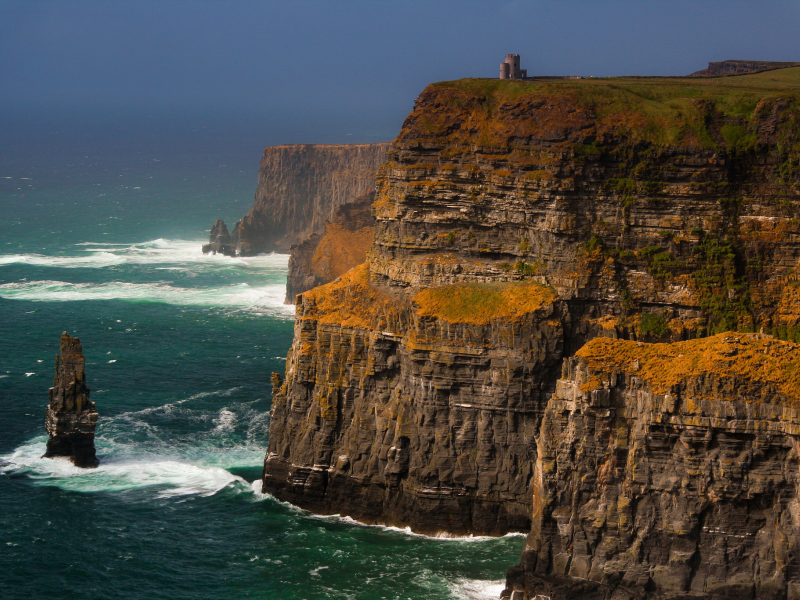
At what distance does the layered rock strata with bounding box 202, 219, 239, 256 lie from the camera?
519ft

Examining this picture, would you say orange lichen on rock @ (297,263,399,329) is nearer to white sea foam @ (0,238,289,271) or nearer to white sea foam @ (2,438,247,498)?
white sea foam @ (2,438,247,498)

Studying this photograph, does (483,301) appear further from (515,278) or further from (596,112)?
(596,112)

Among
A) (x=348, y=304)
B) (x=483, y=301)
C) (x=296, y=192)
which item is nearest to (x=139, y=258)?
(x=296, y=192)

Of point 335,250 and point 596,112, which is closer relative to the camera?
point 596,112

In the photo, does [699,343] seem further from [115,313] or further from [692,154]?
[115,313]

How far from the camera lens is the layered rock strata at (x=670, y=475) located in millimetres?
50906

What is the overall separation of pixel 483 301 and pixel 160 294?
72394mm

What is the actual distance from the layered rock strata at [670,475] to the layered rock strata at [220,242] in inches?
4258

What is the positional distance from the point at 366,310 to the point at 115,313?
55542mm

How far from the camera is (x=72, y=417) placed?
71.7 m

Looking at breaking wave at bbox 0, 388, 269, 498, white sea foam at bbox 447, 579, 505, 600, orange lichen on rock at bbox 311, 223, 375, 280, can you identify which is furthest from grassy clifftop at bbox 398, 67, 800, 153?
orange lichen on rock at bbox 311, 223, 375, 280

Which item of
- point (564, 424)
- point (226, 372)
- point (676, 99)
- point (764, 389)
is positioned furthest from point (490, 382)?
point (226, 372)

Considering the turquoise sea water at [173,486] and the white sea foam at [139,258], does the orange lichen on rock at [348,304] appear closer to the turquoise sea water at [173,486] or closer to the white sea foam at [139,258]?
the turquoise sea water at [173,486]

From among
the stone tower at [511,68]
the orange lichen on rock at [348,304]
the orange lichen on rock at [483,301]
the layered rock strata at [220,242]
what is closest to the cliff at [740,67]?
the stone tower at [511,68]
